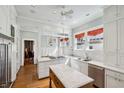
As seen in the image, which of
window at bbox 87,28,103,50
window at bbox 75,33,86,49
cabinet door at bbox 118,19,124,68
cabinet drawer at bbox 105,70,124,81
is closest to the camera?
cabinet drawer at bbox 105,70,124,81

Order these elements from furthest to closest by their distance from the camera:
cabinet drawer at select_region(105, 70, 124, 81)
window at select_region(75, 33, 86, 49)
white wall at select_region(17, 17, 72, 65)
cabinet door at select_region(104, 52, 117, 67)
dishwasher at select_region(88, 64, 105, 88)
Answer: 1. window at select_region(75, 33, 86, 49)
2. white wall at select_region(17, 17, 72, 65)
3. dishwasher at select_region(88, 64, 105, 88)
4. cabinet door at select_region(104, 52, 117, 67)
5. cabinet drawer at select_region(105, 70, 124, 81)

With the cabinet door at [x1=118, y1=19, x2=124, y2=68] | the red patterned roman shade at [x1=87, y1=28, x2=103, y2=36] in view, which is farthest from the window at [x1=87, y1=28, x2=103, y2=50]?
the cabinet door at [x1=118, y1=19, x2=124, y2=68]

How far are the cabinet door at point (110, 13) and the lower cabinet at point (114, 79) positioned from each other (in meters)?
1.62

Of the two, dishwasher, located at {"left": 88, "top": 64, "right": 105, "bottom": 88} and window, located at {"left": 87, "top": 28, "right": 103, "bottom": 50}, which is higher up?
window, located at {"left": 87, "top": 28, "right": 103, "bottom": 50}

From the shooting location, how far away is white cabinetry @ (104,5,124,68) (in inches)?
95.3

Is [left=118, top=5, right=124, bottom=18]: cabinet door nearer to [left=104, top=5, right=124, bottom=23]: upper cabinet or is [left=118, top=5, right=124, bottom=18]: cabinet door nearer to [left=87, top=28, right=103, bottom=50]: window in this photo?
[left=104, top=5, right=124, bottom=23]: upper cabinet

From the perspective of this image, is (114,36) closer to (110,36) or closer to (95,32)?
(110,36)

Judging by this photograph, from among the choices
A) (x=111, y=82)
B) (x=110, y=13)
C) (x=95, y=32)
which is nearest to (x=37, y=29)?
(x=95, y=32)

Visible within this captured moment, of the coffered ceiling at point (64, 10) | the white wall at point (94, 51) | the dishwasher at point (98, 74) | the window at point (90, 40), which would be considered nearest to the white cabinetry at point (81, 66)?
the dishwasher at point (98, 74)

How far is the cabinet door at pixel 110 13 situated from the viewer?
2614 mm

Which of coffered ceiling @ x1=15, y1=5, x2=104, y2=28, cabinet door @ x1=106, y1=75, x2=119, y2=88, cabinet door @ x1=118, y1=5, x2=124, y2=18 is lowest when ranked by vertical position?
cabinet door @ x1=106, y1=75, x2=119, y2=88

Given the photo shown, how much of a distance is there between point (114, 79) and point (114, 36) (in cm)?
124

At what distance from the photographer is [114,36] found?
2.61m
